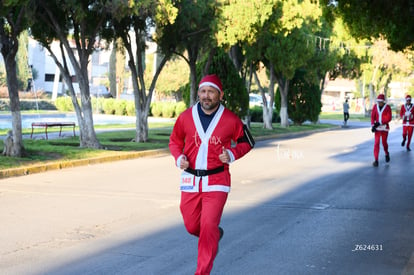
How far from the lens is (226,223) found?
29.4 feet

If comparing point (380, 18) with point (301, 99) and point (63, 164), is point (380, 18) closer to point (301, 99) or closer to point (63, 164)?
point (63, 164)

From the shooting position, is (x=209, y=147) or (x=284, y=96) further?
(x=284, y=96)

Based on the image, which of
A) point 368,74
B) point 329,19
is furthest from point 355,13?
point 368,74

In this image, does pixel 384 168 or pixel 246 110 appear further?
pixel 246 110

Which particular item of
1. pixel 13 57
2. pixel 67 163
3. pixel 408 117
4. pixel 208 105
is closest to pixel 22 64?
pixel 408 117

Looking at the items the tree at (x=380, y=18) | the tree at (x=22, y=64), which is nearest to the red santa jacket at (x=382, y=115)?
the tree at (x=380, y=18)

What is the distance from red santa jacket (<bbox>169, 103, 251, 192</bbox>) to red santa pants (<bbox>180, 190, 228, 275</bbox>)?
0.07 meters

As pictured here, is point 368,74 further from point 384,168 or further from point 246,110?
point 384,168

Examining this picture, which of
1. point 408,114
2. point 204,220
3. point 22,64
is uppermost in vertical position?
point 22,64

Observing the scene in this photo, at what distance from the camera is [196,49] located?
2653 centimetres

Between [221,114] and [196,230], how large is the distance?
105cm

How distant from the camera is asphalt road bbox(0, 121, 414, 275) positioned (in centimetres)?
676

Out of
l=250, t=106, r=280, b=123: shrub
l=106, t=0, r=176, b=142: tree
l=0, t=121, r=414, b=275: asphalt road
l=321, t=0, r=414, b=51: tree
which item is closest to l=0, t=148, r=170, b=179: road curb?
l=0, t=121, r=414, b=275: asphalt road

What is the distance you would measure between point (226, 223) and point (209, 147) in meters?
3.32
